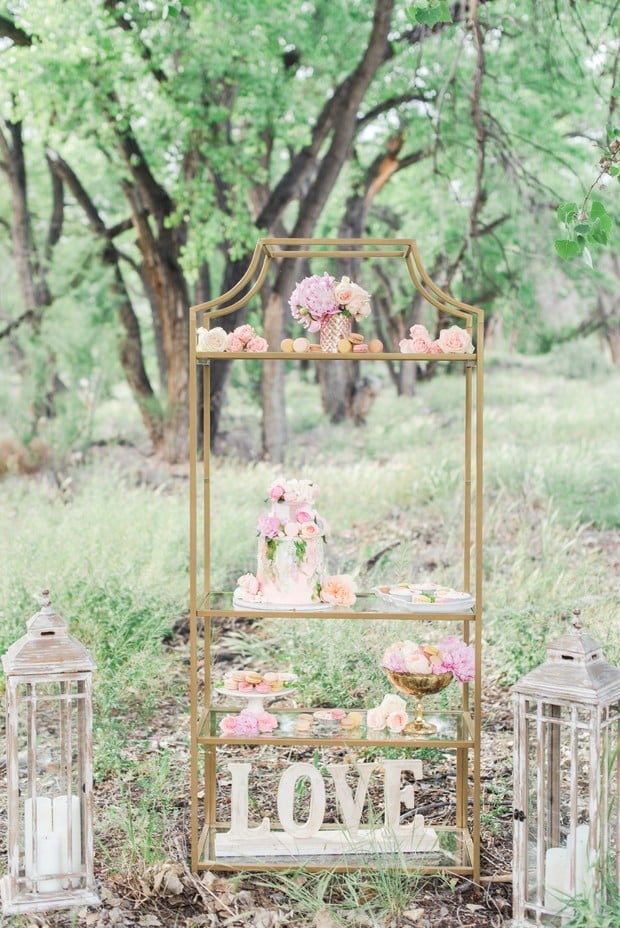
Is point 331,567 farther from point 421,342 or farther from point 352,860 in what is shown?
point 421,342

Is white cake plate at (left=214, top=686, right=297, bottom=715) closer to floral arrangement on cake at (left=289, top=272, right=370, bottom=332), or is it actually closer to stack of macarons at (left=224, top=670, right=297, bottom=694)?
stack of macarons at (left=224, top=670, right=297, bottom=694)

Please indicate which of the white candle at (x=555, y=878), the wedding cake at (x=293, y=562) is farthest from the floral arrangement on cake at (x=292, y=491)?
the white candle at (x=555, y=878)

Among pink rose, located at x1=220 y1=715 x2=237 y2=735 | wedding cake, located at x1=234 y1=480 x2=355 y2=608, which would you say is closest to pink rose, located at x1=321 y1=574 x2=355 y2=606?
wedding cake, located at x1=234 y1=480 x2=355 y2=608

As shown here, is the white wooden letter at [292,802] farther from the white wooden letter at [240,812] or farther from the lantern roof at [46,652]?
the lantern roof at [46,652]

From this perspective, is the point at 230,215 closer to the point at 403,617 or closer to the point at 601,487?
the point at 601,487

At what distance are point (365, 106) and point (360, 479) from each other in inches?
223

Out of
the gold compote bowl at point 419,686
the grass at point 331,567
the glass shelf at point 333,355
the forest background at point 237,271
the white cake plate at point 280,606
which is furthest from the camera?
the forest background at point 237,271

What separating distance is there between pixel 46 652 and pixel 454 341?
1.62 meters

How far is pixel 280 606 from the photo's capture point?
339 centimetres

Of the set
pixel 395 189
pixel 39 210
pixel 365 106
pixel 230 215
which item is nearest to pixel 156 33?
pixel 230 215

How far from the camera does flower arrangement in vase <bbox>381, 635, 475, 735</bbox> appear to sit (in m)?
3.44

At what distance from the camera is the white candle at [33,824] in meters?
3.17

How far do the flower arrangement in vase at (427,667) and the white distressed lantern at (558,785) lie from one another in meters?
0.36

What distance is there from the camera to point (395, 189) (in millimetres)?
16922
